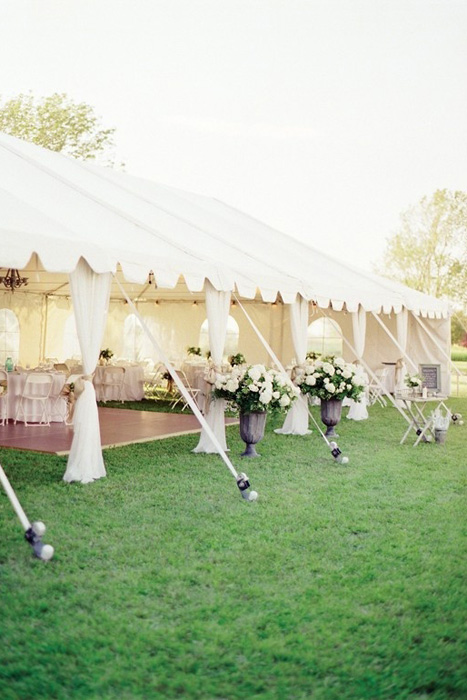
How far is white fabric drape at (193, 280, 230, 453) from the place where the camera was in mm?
8516

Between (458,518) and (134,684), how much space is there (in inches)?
150

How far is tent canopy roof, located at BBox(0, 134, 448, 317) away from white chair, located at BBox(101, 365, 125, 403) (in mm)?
4046

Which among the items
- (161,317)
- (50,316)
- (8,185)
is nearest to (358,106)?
(161,317)

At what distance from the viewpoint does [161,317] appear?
1892 cm

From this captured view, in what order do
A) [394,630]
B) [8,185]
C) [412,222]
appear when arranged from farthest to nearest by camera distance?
[412,222] < [8,185] < [394,630]

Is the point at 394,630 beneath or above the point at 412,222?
beneath

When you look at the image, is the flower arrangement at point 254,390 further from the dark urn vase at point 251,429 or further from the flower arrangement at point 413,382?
the flower arrangement at point 413,382

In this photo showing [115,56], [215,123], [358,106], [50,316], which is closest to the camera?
[50,316]

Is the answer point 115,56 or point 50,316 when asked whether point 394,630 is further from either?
point 115,56

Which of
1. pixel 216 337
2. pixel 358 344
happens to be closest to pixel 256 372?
pixel 216 337

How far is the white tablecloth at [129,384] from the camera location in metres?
15.1

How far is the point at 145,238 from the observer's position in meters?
8.09

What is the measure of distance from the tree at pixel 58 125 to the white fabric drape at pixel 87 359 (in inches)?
985

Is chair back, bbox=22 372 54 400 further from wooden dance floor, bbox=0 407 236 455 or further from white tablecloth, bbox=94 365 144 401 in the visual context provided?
white tablecloth, bbox=94 365 144 401
